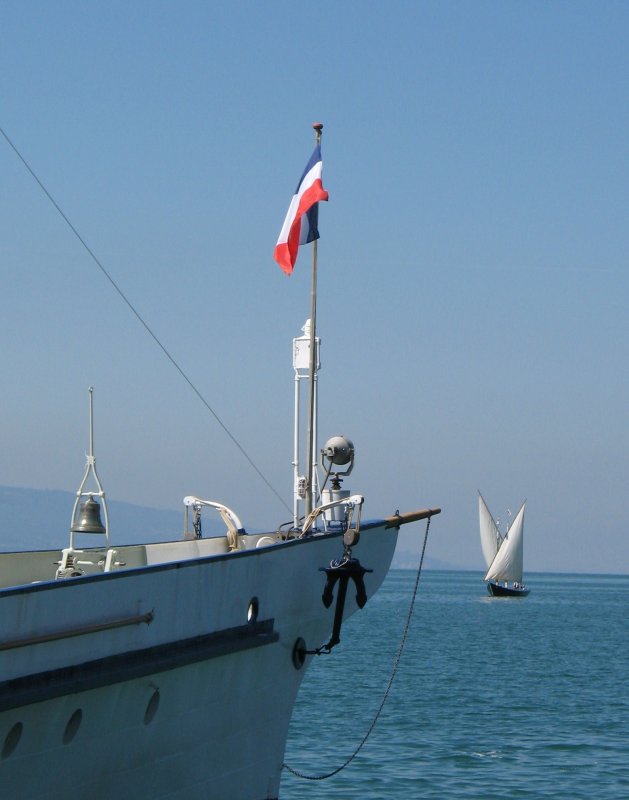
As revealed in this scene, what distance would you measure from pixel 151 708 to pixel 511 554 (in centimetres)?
9948

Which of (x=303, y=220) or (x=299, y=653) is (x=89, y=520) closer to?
(x=299, y=653)

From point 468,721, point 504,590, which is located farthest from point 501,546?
point 468,721

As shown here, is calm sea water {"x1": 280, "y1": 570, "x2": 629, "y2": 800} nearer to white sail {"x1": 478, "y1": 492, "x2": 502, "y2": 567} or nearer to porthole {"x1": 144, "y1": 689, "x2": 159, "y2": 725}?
porthole {"x1": 144, "y1": 689, "x2": 159, "y2": 725}

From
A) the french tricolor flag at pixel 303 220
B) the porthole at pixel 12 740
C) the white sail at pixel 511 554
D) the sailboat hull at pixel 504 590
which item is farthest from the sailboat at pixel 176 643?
the sailboat hull at pixel 504 590

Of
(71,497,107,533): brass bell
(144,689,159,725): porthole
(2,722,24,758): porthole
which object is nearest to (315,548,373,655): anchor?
(71,497,107,533): brass bell

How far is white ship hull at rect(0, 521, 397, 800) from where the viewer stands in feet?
34.4

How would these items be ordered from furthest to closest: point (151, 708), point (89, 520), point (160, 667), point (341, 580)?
point (341, 580), point (89, 520), point (151, 708), point (160, 667)

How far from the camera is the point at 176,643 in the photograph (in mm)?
12359

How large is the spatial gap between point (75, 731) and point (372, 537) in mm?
5992

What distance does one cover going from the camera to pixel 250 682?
14000 mm

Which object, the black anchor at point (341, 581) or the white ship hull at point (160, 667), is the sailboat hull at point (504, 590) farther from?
the black anchor at point (341, 581)

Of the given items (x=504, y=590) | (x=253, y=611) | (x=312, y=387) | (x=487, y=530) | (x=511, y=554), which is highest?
(x=487, y=530)

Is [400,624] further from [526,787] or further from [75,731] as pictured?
[75,731]

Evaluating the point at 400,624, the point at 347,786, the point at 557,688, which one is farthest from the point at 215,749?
the point at 400,624
